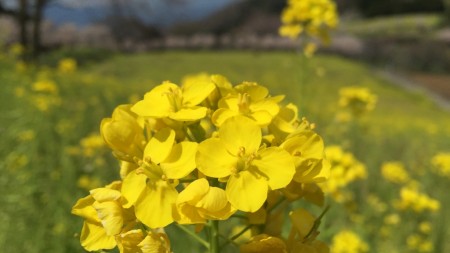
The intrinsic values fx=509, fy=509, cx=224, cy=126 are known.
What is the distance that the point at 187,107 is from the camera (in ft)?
3.00

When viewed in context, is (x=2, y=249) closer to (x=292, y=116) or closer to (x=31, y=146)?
(x=292, y=116)

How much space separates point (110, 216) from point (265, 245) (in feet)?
0.88

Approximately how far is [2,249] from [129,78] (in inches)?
458

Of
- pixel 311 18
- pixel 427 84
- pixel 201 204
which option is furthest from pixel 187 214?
pixel 427 84

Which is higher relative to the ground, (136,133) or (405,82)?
(136,133)

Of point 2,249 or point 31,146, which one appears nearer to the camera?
point 2,249

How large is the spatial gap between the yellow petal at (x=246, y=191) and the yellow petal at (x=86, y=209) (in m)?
0.27

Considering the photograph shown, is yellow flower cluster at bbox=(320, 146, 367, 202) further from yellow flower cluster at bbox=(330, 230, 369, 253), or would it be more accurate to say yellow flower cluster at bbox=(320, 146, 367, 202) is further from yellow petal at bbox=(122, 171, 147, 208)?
yellow petal at bbox=(122, 171, 147, 208)

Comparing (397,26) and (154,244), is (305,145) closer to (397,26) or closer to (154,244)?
(154,244)

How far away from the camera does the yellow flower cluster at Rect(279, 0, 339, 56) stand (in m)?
2.65

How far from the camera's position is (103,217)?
87 centimetres

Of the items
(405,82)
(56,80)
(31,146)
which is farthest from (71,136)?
(405,82)

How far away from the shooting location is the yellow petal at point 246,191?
31.3 inches

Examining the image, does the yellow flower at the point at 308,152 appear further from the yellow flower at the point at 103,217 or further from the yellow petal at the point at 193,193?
the yellow flower at the point at 103,217
